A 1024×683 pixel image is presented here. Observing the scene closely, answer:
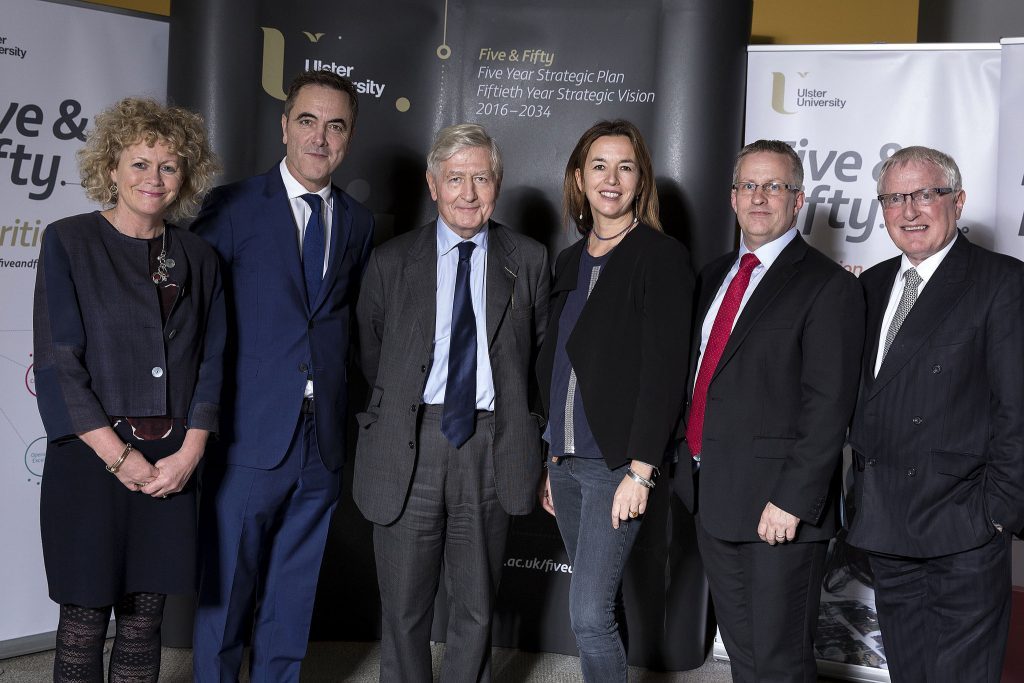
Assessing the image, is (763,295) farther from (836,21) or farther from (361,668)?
(836,21)

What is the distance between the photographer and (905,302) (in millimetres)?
2496

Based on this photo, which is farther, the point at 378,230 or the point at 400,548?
the point at 378,230

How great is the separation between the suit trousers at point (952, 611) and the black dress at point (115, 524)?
6.14ft

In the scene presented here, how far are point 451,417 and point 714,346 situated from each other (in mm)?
740

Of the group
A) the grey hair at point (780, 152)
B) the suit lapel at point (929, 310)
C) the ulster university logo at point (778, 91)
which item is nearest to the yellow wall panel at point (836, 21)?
the ulster university logo at point (778, 91)

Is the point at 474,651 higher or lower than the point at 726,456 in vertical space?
lower

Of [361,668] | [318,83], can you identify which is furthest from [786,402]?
[361,668]

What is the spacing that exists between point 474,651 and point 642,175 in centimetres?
144

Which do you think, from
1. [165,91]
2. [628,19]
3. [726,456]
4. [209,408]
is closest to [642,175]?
[726,456]

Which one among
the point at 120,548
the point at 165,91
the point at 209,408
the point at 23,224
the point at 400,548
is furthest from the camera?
the point at 165,91

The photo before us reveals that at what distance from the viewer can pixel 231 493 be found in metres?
2.73

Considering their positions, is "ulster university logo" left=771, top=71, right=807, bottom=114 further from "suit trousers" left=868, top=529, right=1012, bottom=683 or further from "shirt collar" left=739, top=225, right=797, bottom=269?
"suit trousers" left=868, top=529, right=1012, bottom=683

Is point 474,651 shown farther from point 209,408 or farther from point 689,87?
point 689,87

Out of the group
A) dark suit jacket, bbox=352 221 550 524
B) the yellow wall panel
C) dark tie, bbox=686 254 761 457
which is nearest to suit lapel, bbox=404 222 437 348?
dark suit jacket, bbox=352 221 550 524
